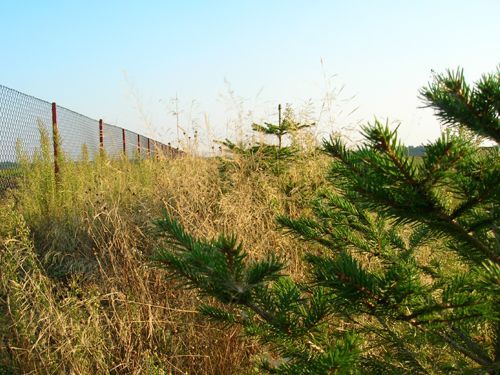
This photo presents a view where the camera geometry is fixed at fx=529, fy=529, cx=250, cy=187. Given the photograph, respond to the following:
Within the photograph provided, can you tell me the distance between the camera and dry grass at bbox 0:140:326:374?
8.29ft

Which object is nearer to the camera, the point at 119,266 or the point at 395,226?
the point at 395,226

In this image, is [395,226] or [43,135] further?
[43,135]

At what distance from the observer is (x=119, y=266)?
128 inches

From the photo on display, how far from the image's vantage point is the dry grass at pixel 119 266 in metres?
2.53

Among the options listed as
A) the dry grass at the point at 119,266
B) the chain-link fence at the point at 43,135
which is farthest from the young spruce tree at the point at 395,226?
the chain-link fence at the point at 43,135

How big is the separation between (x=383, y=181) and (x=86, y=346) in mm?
1866

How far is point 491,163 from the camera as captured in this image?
0.99 metres

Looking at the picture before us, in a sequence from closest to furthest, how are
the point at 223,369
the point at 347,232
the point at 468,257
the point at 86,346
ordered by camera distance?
1. the point at 468,257
2. the point at 347,232
3. the point at 86,346
4. the point at 223,369

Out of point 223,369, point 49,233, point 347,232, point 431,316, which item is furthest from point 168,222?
point 49,233

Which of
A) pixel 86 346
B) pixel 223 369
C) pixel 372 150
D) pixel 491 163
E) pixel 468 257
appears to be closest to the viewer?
pixel 372 150

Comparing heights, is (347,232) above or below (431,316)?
above

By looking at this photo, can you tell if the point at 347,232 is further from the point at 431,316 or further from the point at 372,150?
the point at 372,150

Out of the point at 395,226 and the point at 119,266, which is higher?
the point at 395,226

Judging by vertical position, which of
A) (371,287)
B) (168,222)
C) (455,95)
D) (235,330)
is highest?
(455,95)
